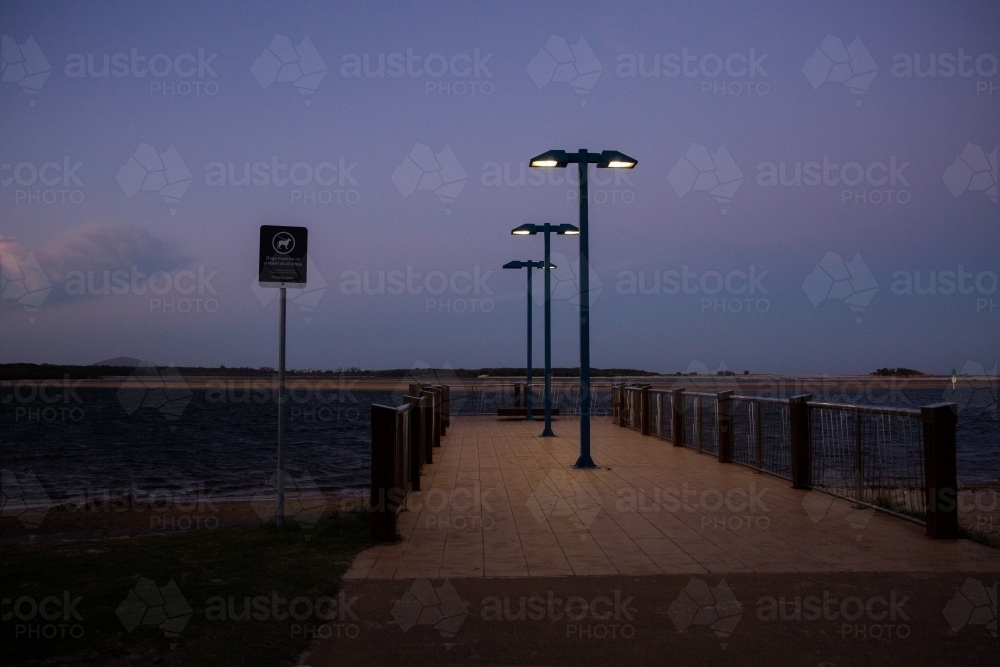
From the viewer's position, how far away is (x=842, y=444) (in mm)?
9555

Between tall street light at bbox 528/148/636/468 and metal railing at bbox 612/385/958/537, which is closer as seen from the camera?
metal railing at bbox 612/385/958/537

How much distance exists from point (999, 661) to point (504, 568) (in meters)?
3.21

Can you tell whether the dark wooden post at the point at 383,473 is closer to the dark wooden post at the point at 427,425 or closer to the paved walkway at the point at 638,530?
the paved walkway at the point at 638,530

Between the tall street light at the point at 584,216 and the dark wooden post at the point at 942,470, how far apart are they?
5805 mm

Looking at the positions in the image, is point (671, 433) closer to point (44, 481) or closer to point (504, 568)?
point (504, 568)

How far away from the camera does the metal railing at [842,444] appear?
7.01 meters

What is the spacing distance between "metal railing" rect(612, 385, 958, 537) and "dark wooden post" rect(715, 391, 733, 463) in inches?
0.6

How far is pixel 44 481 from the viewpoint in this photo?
20.9 metres

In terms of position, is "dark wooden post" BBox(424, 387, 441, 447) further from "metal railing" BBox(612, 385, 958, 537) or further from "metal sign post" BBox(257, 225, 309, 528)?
"metal sign post" BBox(257, 225, 309, 528)

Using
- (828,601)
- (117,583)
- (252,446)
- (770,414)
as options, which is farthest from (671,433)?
(252,446)

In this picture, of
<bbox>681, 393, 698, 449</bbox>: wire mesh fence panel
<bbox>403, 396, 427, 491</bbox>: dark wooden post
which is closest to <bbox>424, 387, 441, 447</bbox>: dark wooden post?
<bbox>403, 396, 427, 491</bbox>: dark wooden post

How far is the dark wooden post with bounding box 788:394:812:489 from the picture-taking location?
966cm

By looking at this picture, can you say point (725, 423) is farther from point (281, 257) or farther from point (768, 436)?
point (281, 257)

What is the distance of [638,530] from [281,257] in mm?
4353
